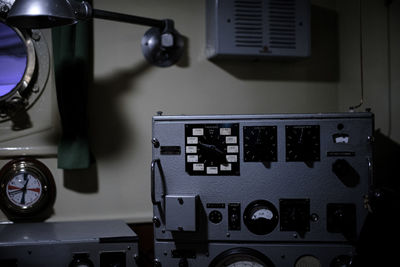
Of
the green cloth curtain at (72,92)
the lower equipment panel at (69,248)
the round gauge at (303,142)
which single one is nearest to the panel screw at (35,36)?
the green cloth curtain at (72,92)

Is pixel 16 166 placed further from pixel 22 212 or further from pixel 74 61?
pixel 74 61

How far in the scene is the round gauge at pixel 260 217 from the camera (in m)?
1.60

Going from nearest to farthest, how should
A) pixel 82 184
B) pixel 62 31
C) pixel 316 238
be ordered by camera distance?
pixel 316 238, pixel 62 31, pixel 82 184

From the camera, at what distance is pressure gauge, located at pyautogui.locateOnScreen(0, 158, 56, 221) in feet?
6.54

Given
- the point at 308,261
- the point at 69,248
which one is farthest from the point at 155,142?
the point at 308,261

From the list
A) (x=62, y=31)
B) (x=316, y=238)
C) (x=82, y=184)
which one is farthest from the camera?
(x=82, y=184)

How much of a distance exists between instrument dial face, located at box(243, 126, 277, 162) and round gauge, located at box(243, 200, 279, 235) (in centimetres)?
19

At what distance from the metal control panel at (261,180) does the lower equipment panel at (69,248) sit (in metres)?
0.15

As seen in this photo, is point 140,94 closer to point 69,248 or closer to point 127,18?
point 127,18

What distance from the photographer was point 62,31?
6.38 ft

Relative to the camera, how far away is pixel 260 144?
161cm

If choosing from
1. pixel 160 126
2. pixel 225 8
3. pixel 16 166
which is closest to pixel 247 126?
pixel 160 126

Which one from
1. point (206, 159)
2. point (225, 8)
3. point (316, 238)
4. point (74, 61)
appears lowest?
point (316, 238)

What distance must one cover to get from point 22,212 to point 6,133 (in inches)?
16.6
